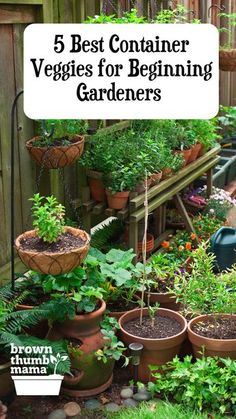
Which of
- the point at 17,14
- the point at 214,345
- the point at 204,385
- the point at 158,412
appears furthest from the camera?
the point at 17,14

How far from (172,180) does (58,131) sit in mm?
1306

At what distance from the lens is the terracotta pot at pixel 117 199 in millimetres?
4137

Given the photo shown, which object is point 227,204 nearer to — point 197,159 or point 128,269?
point 197,159

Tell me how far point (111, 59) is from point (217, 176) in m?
3.86

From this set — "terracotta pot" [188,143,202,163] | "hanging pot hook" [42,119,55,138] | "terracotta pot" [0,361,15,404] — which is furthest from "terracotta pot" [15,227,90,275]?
"terracotta pot" [188,143,202,163]

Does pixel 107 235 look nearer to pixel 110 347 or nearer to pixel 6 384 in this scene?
pixel 110 347

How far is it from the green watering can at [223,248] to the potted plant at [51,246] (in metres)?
1.94

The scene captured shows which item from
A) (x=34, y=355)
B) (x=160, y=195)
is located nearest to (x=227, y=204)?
(x=160, y=195)

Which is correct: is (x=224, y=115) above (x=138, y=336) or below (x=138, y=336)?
above

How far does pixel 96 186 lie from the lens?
4289 millimetres

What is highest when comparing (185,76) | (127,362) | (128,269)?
(185,76)

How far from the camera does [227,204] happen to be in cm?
614

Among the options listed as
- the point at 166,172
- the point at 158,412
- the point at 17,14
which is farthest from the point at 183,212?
the point at 158,412

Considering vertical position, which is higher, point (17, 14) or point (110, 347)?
point (17, 14)
